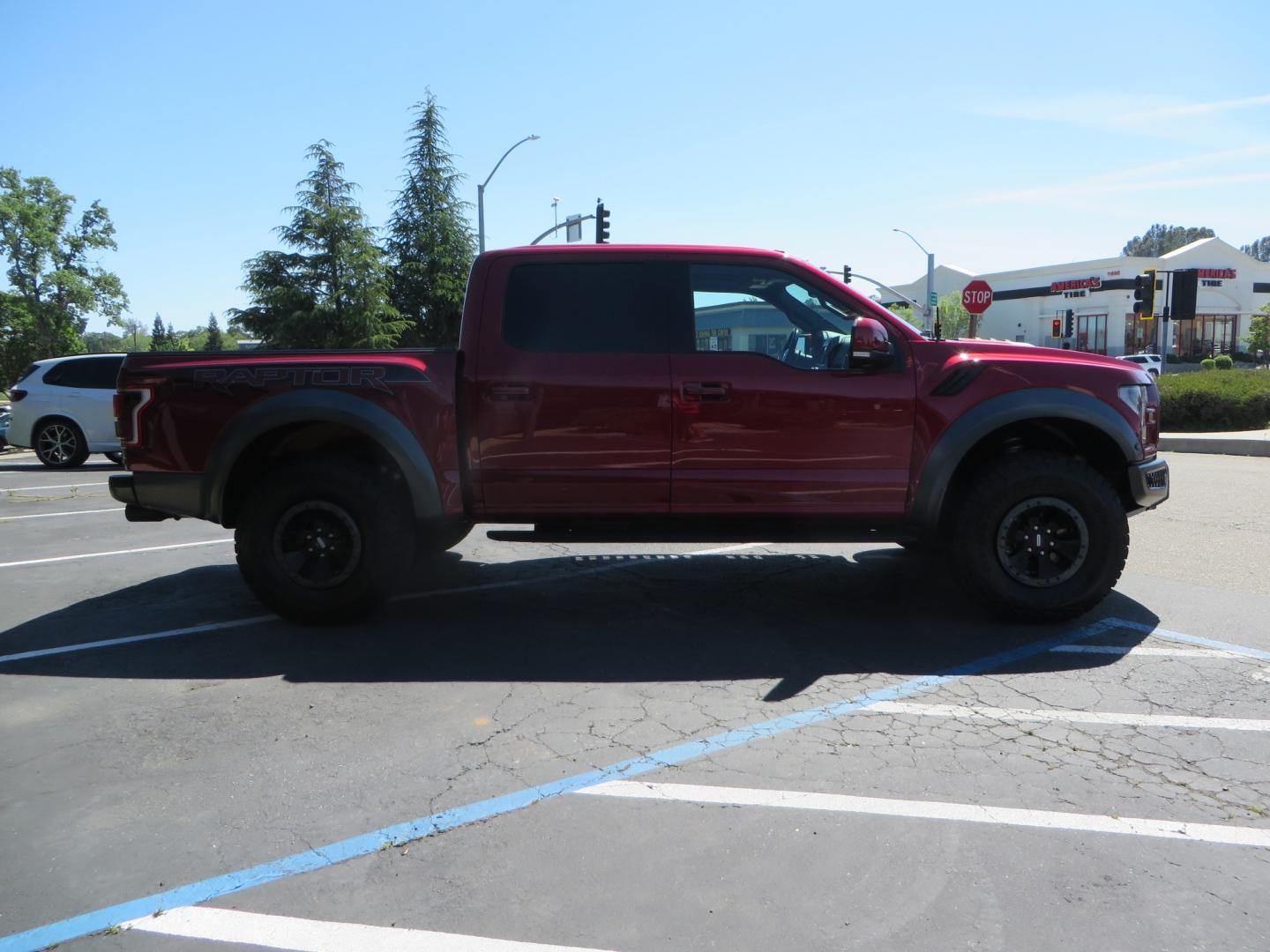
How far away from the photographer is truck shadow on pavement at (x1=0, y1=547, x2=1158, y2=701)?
450 cm

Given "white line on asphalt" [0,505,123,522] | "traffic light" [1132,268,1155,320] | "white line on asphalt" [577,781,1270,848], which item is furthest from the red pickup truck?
"traffic light" [1132,268,1155,320]

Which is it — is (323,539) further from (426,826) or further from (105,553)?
(105,553)

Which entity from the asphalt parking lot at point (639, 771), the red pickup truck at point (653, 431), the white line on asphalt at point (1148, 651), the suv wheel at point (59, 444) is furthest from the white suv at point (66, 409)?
the white line on asphalt at point (1148, 651)

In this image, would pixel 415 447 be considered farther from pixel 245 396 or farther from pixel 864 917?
pixel 864 917

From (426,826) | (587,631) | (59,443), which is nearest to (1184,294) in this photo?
(587,631)

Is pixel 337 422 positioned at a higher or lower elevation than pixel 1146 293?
lower

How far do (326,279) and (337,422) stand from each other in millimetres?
22398

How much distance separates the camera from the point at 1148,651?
4.70 meters

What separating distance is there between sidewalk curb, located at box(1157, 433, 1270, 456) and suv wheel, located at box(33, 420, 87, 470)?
17530mm

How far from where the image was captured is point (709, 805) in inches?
121

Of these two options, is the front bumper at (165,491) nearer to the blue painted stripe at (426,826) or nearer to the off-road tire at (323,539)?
the off-road tire at (323,539)

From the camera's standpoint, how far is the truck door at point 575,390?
Result: 16.3 feet

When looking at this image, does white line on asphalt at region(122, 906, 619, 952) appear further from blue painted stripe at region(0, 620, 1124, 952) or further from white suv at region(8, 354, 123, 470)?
white suv at region(8, 354, 123, 470)

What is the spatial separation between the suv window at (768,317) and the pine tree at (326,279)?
2105 centimetres
